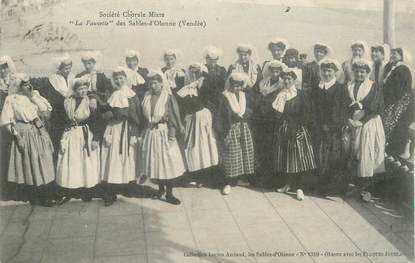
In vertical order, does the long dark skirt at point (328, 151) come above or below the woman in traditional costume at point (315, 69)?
below

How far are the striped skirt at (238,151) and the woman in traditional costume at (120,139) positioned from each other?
884 millimetres

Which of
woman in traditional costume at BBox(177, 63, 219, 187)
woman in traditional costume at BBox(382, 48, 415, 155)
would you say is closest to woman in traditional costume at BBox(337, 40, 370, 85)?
woman in traditional costume at BBox(382, 48, 415, 155)

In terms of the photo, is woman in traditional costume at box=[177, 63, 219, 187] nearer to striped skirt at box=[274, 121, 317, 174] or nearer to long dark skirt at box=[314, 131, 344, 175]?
striped skirt at box=[274, 121, 317, 174]

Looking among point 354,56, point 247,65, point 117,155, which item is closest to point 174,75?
point 247,65

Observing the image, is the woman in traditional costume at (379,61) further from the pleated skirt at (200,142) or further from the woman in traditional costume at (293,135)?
the pleated skirt at (200,142)

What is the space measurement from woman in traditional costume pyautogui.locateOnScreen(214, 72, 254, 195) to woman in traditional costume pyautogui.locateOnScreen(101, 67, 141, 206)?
82 cm

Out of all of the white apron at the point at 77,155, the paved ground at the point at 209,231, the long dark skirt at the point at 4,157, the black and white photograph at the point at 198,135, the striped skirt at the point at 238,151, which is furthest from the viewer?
the striped skirt at the point at 238,151

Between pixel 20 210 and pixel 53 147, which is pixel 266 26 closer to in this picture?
pixel 53 147

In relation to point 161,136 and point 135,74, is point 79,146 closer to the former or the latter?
point 161,136

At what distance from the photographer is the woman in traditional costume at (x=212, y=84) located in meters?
5.09

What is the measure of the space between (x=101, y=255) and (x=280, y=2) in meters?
2.77

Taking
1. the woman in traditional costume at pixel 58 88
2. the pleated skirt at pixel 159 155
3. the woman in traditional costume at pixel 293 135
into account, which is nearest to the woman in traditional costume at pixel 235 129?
the woman in traditional costume at pixel 293 135

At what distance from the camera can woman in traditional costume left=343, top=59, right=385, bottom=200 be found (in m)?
4.74

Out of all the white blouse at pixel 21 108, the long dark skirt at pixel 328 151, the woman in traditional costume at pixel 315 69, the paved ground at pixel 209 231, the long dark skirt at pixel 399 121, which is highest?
the woman in traditional costume at pixel 315 69
